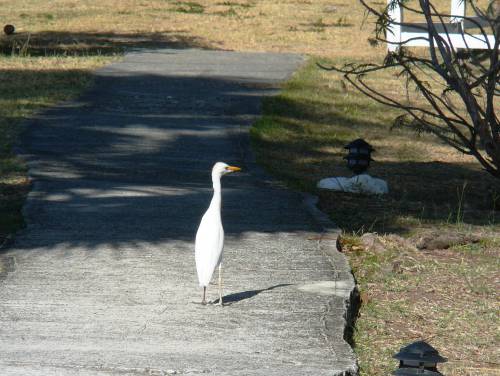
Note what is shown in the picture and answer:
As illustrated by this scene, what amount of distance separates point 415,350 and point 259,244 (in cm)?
376

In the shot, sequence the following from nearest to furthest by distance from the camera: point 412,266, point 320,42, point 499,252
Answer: point 412,266 → point 499,252 → point 320,42

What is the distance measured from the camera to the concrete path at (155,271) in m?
5.46

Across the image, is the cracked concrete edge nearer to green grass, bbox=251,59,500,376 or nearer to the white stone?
green grass, bbox=251,59,500,376

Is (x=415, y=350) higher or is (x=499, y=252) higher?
(x=415, y=350)

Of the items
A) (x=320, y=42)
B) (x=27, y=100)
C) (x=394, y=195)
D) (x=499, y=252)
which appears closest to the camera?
(x=499, y=252)

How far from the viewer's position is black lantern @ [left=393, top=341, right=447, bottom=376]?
441 centimetres

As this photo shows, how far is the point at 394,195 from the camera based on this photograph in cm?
1148

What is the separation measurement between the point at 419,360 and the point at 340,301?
2.20m

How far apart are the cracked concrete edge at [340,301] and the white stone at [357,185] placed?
175 cm

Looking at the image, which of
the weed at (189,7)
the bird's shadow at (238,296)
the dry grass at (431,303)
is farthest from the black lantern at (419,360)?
the weed at (189,7)

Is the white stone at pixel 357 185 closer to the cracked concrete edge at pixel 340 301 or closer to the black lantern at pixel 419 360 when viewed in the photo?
the cracked concrete edge at pixel 340 301

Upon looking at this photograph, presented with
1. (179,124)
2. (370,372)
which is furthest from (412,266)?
(179,124)

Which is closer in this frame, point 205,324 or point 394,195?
point 205,324

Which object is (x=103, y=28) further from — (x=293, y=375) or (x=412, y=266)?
(x=293, y=375)
